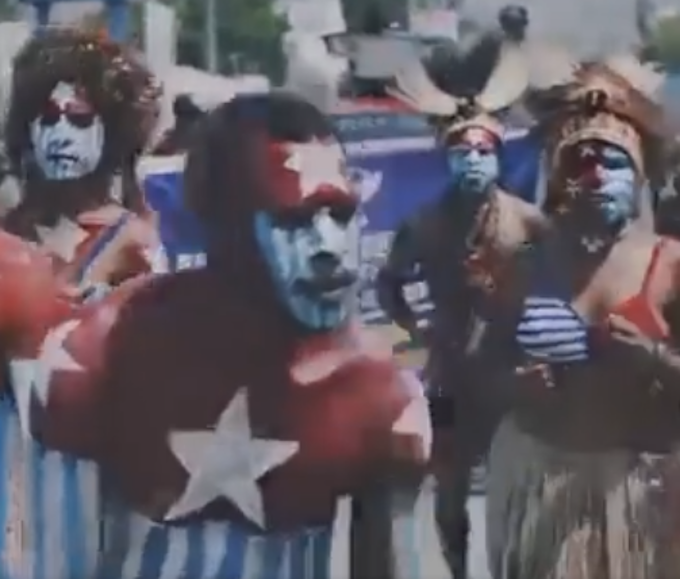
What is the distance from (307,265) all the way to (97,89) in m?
0.22

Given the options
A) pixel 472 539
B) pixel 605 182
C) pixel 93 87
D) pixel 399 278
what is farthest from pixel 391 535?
pixel 93 87

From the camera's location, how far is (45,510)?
3.62 ft

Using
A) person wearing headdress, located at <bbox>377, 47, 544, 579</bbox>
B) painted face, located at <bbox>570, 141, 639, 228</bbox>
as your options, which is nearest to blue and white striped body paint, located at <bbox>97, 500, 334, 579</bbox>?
person wearing headdress, located at <bbox>377, 47, 544, 579</bbox>

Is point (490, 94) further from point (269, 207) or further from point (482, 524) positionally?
point (482, 524)

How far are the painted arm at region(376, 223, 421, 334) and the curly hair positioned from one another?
0.21 metres

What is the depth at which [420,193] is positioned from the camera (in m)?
1.09

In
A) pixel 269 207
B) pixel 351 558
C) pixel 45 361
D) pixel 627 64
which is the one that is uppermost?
pixel 627 64

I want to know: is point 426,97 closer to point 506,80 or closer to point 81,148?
point 506,80

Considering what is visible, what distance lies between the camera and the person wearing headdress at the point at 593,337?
1.09 m

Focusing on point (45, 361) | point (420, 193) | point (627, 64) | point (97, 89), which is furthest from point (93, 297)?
point (627, 64)

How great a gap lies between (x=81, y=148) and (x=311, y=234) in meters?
0.20

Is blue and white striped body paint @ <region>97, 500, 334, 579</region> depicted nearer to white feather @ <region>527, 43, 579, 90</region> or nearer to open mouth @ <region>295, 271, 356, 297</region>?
open mouth @ <region>295, 271, 356, 297</region>

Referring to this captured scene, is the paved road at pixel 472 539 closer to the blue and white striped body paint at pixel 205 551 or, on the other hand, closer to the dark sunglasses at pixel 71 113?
the blue and white striped body paint at pixel 205 551

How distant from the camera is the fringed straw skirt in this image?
1.10m
